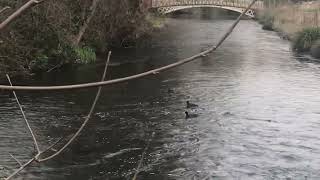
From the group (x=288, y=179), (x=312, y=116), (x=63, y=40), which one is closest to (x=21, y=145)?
(x=288, y=179)

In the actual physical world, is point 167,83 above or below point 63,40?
below

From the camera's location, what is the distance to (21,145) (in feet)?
47.2

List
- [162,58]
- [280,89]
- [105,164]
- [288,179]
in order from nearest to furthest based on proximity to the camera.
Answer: [288,179]
[105,164]
[280,89]
[162,58]

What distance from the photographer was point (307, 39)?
3681 cm

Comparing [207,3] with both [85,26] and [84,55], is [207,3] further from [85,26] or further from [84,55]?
[84,55]

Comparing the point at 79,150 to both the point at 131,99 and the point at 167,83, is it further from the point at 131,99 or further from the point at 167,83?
the point at 167,83

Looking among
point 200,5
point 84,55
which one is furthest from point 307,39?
point 200,5

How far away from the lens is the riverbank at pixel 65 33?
25.7 meters

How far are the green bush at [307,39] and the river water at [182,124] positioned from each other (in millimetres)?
6430

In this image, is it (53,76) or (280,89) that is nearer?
(280,89)

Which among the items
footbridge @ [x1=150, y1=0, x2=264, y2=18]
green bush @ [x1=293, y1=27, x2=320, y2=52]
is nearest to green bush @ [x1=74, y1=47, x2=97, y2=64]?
green bush @ [x1=293, y1=27, x2=320, y2=52]

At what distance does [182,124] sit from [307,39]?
2202cm

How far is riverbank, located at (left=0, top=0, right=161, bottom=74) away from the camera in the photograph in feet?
84.3

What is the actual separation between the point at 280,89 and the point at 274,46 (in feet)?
52.9
